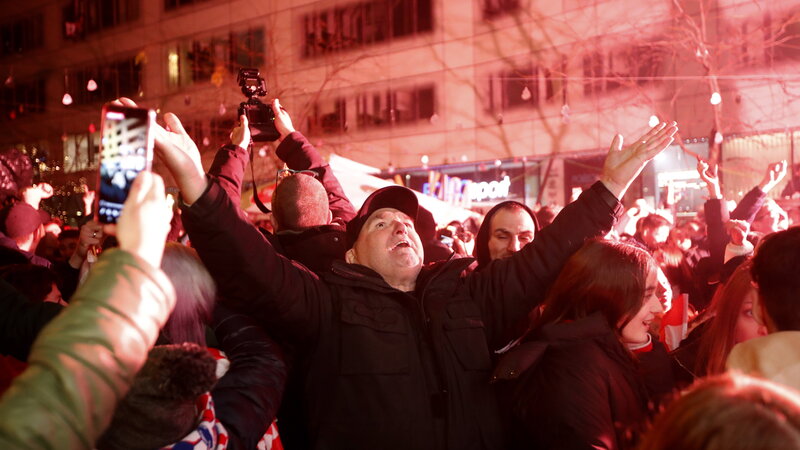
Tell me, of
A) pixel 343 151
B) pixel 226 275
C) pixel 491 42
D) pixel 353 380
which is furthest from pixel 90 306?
pixel 343 151

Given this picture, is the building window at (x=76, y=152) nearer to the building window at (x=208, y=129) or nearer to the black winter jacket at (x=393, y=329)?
the building window at (x=208, y=129)

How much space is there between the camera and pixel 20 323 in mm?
2471

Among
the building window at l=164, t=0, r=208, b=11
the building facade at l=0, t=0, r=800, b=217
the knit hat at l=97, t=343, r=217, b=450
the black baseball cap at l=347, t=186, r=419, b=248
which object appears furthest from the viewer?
the building window at l=164, t=0, r=208, b=11

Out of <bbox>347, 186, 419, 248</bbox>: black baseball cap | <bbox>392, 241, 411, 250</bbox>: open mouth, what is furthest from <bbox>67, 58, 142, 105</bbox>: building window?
<bbox>392, 241, 411, 250</bbox>: open mouth

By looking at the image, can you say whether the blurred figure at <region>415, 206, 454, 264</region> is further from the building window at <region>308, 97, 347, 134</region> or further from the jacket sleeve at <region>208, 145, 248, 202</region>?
the building window at <region>308, 97, 347, 134</region>

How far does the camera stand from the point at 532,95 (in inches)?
874

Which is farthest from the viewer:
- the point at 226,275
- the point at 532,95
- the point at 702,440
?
the point at 532,95

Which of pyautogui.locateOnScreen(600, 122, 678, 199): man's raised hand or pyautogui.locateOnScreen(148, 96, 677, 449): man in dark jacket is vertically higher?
pyautogui.locateOnScreen(600, 122, 678, 199): man's raised hand

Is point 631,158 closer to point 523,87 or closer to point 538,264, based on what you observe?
point 538,264

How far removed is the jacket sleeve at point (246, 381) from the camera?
2.25m

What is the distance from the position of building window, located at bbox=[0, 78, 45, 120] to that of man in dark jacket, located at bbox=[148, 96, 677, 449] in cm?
3670

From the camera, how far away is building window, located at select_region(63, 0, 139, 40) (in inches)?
1288

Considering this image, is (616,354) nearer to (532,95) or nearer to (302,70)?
(532,95)

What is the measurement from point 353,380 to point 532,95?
66.8ft
